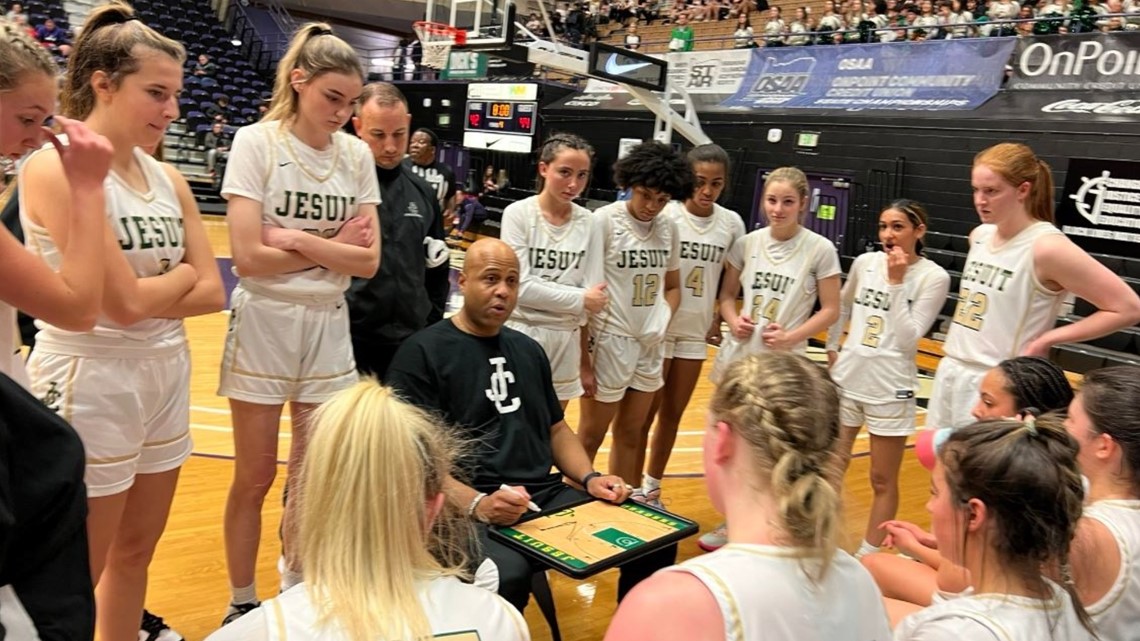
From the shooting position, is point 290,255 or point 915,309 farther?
point 915,309

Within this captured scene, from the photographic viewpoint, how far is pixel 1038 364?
2.56 m

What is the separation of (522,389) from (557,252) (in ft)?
A: 2.92

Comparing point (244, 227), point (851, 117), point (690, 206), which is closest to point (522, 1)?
point (851, 117)

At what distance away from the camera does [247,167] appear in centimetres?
259

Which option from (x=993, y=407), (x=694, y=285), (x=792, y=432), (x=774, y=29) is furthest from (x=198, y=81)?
(x=792, y=432)

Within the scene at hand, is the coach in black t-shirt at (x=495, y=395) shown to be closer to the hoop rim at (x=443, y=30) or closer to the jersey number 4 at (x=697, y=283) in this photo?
the jersey number 4 at (x=697, y=283)

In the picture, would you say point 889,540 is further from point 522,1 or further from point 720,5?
point 522,1

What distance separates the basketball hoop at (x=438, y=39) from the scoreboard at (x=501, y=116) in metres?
2.59

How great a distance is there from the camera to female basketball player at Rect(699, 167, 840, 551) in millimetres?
3953

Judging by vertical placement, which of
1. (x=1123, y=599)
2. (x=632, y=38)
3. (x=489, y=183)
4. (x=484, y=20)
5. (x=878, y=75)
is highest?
(x=632, y=38)

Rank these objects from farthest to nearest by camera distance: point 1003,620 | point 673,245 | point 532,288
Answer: point 673,245 → point 532,288 → point 1003,620

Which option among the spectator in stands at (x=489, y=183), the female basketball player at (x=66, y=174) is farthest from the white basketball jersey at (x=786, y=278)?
the spectator in stands at (x=489, y=183)

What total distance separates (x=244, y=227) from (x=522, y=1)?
68.6 feet

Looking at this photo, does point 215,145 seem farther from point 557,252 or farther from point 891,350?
point 891,350
